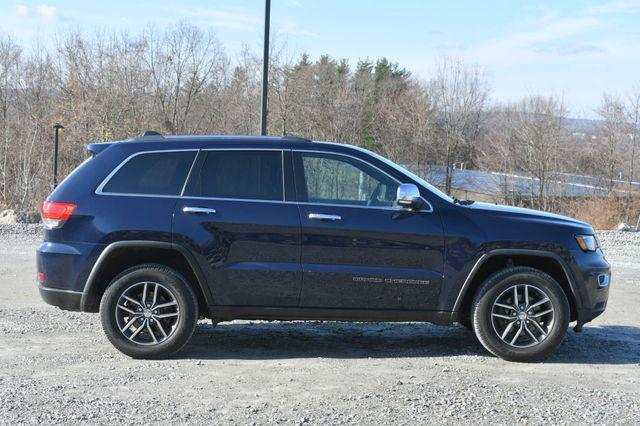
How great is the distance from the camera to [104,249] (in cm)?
606

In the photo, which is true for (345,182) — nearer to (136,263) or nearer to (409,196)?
(409,196)

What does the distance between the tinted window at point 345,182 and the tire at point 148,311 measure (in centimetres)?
136

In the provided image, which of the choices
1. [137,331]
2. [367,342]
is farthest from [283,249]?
[367,342]

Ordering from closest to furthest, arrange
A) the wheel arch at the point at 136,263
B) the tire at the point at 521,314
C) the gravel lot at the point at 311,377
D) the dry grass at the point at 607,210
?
the gravel lot at the point at 311,377 → the wheel arch at the point at 136,263 → the tire at the point at 521,314 → the dry grass at the point at 607,210

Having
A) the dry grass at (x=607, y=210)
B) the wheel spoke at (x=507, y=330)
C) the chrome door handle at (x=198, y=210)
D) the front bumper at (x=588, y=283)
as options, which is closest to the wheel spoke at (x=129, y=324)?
the chrome door handle at (x=198, y=210)

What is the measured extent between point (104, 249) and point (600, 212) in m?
21.1

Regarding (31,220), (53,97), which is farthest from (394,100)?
(31,220)

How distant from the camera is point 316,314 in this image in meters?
6.18

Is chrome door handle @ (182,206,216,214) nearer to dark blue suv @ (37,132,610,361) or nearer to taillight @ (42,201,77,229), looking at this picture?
dark blue suv @ (37,132,610,361)

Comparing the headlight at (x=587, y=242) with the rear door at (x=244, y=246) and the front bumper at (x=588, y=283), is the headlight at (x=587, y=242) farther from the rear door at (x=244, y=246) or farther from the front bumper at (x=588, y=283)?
the rear door at (x=244, y=246)

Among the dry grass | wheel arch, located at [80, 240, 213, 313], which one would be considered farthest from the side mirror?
the dry grass

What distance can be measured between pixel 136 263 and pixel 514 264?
3285 mm

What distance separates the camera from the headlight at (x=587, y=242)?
6355 millimetres

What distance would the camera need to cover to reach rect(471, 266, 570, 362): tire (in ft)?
20.4
